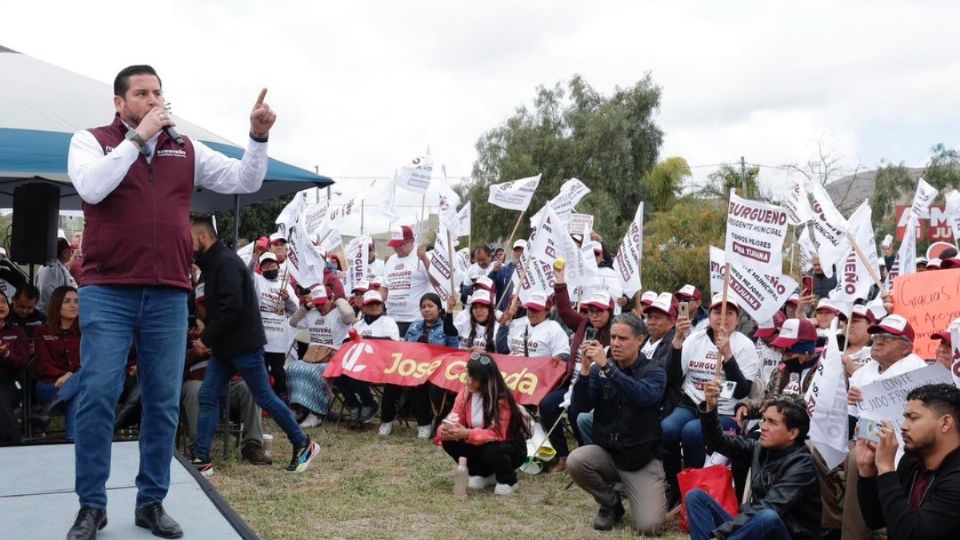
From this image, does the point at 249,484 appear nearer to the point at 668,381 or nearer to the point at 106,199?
the point at 668,381

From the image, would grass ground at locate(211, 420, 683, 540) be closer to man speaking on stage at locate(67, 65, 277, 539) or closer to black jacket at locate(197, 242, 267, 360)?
black jacket at locate(197, 242, 267, 360)

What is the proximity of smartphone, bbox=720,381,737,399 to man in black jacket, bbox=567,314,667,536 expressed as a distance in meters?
0.39

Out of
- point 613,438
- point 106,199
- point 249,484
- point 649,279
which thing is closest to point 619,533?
point 613,438

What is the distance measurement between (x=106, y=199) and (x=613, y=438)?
3814 mm

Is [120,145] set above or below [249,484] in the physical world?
above

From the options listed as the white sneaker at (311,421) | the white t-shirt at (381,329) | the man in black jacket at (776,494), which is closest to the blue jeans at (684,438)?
the man in black jacket at (776,494)

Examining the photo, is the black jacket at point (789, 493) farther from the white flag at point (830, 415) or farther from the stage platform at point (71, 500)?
the stage platform at point (71, 500)

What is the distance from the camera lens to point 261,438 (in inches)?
326

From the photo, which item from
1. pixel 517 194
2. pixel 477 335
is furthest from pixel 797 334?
pixel 517 194

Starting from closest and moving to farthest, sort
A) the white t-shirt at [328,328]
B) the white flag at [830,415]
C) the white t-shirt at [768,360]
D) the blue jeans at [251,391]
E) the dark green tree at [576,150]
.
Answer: the white flag at [830,415], the white t-shirt at [768,360], the blue jeans at [251,391], the white t-shirt at [328,328], the dark green tree at [576,150]

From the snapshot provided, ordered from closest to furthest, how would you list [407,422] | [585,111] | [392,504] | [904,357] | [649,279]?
[904,357], [392,504], [407,422], [649,279], [585,111]

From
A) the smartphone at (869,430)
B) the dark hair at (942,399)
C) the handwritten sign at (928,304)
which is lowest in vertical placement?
the smartphone at (869,430)

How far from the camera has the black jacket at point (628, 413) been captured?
6254mm

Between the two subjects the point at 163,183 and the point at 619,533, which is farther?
the point at 619,533
